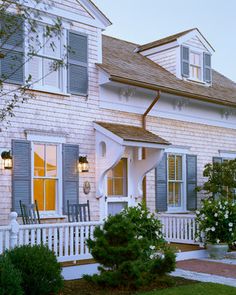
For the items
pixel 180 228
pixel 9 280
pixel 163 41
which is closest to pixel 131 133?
pixel 180 228

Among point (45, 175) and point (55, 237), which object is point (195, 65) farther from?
point (55, 237)

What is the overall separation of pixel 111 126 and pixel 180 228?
3.12m

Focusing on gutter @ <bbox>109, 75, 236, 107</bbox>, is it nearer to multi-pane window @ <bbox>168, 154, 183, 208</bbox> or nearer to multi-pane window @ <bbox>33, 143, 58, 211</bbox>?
multi-pane window @ <bbox>168, 154, 183, 208</bbox>

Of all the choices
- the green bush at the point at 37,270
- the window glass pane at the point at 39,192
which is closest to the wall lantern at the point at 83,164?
the window glass pane at the point at 39,192

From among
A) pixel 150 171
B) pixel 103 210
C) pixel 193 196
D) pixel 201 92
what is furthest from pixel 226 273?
pixel 201 92

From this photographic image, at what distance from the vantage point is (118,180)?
13.4 metres

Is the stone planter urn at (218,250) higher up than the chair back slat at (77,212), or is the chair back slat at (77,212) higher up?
the chair back slat at (77,212)

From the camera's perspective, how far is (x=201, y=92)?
50.6 feet

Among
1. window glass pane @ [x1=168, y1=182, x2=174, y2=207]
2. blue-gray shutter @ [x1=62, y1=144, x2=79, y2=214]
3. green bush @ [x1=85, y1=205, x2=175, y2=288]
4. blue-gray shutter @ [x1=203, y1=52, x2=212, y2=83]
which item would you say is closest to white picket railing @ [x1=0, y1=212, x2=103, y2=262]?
green bush @ [x1=85, y1=205, x2=175, y2=288]

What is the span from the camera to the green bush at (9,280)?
6.39 meters

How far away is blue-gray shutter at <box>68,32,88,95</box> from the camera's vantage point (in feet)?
40.1

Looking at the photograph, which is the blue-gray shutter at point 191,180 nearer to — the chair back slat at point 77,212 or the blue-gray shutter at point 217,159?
the blue-gray shutter at point 217,159

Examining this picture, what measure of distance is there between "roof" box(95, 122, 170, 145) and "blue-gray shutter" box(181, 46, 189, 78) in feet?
11.3

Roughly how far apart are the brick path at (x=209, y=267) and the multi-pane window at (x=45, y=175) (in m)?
3.16
